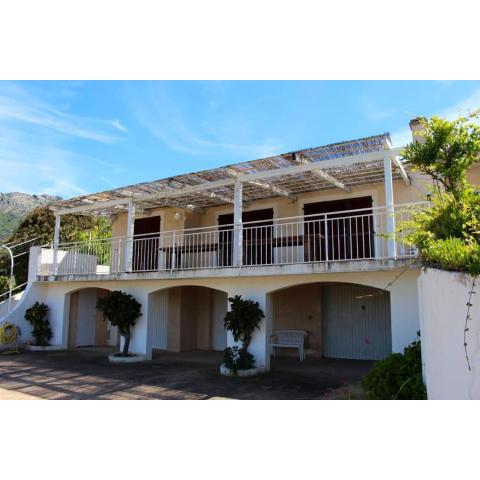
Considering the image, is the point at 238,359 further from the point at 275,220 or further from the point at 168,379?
the point at 275,220

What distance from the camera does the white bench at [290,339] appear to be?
12.1 meters

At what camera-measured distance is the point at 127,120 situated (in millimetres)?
10250

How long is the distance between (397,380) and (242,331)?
4374mm

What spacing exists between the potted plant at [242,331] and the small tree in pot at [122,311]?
3.41m

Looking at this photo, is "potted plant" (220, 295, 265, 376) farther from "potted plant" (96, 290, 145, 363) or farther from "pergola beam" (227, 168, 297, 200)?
"potted plant" (96, 290, 145, 363)

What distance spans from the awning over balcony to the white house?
0.13 ft

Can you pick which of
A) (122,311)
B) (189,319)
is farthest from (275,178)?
(189,319)

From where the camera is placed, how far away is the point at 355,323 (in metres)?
12.5

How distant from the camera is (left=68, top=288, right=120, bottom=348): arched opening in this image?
50.3 ft

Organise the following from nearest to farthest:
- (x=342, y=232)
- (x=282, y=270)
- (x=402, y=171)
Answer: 1. (x=282, y=270)
2. (x=402, y=171)
3. (x=342, y=232)

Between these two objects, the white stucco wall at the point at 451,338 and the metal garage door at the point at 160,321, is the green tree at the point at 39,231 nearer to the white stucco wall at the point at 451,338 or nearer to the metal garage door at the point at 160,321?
the metal garage door at the point at 160,321

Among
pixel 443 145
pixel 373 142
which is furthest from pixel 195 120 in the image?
pixel 443 145

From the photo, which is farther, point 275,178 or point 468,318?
point 275,178
